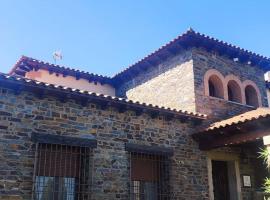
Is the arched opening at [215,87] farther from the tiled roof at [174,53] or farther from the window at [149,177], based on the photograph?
the window at [149,177]

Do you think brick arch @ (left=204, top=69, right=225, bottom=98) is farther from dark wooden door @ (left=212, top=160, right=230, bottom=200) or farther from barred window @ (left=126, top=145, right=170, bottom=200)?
barred window @ (left=126, top=145, right=170, bottom=200)

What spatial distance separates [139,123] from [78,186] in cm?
224

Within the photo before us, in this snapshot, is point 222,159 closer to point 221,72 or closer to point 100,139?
point 221,72

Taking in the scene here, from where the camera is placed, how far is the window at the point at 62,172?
7.20m

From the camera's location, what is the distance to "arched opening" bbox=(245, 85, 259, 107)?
12.1 meters

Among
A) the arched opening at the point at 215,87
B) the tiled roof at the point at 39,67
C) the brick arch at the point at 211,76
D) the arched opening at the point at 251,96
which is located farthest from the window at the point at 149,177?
the tiled roof at the point at 39,67

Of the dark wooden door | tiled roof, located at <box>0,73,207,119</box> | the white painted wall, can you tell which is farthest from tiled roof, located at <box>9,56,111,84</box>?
the dark wooden door

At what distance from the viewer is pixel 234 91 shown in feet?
38.7

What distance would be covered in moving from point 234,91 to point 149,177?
190 inches

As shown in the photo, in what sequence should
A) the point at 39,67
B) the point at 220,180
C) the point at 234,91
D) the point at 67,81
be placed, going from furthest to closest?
the point at 67,81, the point at 234,91, the point at 39,67, the point at 220,180

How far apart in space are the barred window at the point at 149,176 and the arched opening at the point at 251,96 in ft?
15.5

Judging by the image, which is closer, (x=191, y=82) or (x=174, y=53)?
(x=191, y=82)

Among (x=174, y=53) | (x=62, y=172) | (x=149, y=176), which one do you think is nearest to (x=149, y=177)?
(x=149, y=176)

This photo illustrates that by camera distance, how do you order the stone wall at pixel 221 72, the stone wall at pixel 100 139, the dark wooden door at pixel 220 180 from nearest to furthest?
the stone wall at pixel 100 139, the dark wooden door at pixel 220 180, the stone wall at pixel 221 72
